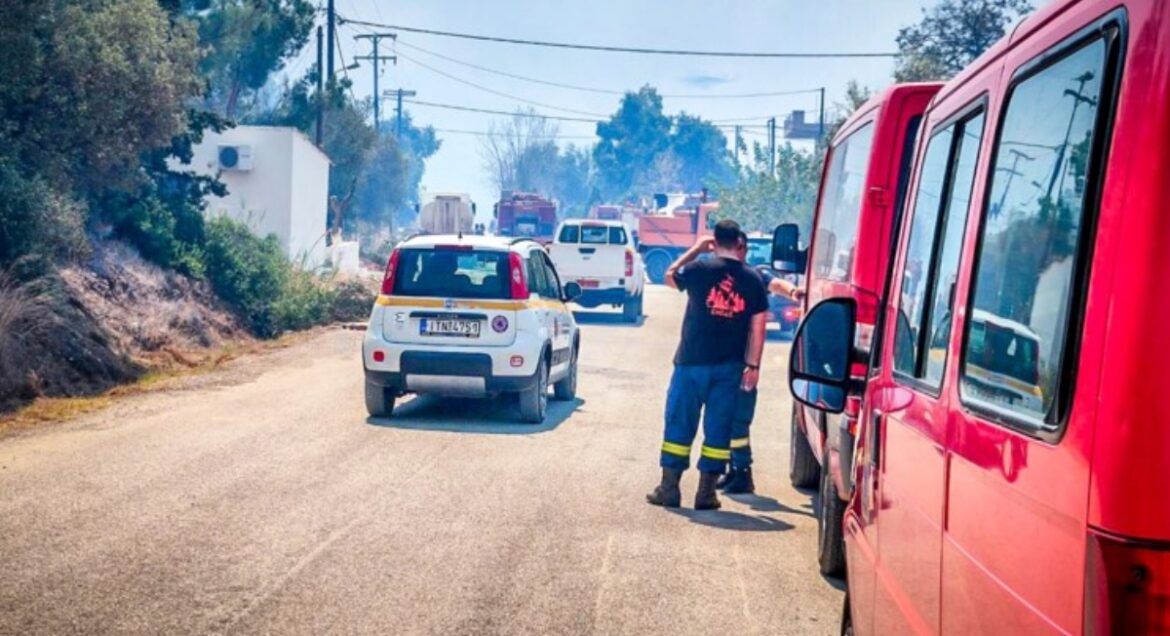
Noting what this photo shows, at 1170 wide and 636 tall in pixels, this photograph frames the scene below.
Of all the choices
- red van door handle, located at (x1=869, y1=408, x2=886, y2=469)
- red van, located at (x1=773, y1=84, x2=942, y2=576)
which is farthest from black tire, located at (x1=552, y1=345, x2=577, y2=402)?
red van door handle, located at (x1=869, y1=408, x2=886, y2=469)

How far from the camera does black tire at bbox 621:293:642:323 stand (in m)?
28.5

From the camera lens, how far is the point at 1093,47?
2385 mm

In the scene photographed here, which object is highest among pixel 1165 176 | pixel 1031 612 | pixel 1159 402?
pixel 1165 176

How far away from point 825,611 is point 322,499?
3743mm

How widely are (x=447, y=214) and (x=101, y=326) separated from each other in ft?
112

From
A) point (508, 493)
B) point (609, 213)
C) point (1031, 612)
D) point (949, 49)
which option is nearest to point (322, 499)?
point (508, 493)

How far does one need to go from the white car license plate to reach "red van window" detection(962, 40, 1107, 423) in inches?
394

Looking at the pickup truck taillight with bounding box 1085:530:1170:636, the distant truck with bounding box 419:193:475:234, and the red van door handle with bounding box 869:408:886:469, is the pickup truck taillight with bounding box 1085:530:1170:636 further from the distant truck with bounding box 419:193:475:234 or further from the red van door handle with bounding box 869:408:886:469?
the distant truck with bounding box 419:193:475:234

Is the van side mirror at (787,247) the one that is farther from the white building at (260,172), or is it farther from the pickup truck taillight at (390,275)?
the white building at (260,172)

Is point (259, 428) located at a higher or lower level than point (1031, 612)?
lower

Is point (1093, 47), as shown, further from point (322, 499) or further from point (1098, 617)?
point (322, 499)

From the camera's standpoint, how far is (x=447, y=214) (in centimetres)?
5112

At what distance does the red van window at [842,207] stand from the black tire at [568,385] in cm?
554

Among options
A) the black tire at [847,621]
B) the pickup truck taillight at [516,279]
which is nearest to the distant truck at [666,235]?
the pickup truck taillight at [516,279]
